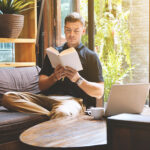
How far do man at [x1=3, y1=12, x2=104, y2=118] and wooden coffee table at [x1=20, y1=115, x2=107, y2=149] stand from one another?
0.73m

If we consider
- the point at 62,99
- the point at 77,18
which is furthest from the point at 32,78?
the point at 77,18

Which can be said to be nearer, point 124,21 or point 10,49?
point 124,21

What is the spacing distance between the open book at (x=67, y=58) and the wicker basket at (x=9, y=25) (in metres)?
1.04

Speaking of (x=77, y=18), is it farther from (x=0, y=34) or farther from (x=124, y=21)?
(x=0, y=34)

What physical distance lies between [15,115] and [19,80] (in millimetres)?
706

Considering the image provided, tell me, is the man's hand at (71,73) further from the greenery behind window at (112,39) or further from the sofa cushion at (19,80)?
the greenery behind window at (112,39)

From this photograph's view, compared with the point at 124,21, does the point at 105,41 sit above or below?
below

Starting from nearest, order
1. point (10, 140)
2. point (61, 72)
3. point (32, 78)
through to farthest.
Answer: point (10, 140), point (61, 72), point (32, 78)

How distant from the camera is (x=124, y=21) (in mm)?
3367

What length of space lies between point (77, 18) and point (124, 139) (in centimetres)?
188

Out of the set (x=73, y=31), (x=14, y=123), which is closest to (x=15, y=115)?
(x=14, y=123)

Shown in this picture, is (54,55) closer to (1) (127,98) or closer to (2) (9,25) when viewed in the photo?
(1) (127,98)

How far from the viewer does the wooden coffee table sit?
138 cm

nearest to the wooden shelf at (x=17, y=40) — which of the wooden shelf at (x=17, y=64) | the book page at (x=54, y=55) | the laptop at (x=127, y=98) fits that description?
the wooden shelf at (x=17, y=64)
